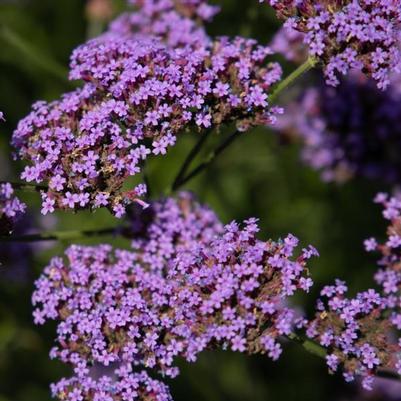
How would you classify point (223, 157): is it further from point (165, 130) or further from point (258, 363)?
point (165, 130)

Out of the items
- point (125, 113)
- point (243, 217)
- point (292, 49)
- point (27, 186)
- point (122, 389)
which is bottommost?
point (122, 389)

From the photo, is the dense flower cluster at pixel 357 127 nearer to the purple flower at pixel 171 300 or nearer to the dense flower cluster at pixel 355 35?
the dense flower cluster at pixel 355 35

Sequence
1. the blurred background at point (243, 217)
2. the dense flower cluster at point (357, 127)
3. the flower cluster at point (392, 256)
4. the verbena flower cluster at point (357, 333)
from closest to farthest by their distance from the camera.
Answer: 1. the verbena flower cluster at point (357, 333)
2. the flower cluster at point (392, 256)
3. the dense flower cluster at point (357, 127)
4. the blurred background at point (243, 217)

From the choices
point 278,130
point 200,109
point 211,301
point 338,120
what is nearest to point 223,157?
point 278,130

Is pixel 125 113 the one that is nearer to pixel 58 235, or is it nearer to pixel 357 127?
pixel 58 235

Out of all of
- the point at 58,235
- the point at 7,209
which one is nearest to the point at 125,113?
the point at 7,209

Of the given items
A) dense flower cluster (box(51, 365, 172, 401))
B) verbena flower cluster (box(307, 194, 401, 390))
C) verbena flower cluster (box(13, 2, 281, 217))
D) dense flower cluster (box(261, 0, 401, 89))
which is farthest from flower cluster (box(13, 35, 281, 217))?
verbena flower cluster (box(307, 194, 401, 390))

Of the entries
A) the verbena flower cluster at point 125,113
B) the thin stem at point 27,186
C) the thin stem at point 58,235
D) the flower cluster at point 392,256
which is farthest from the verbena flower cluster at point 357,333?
the thin stem at point 27,186
